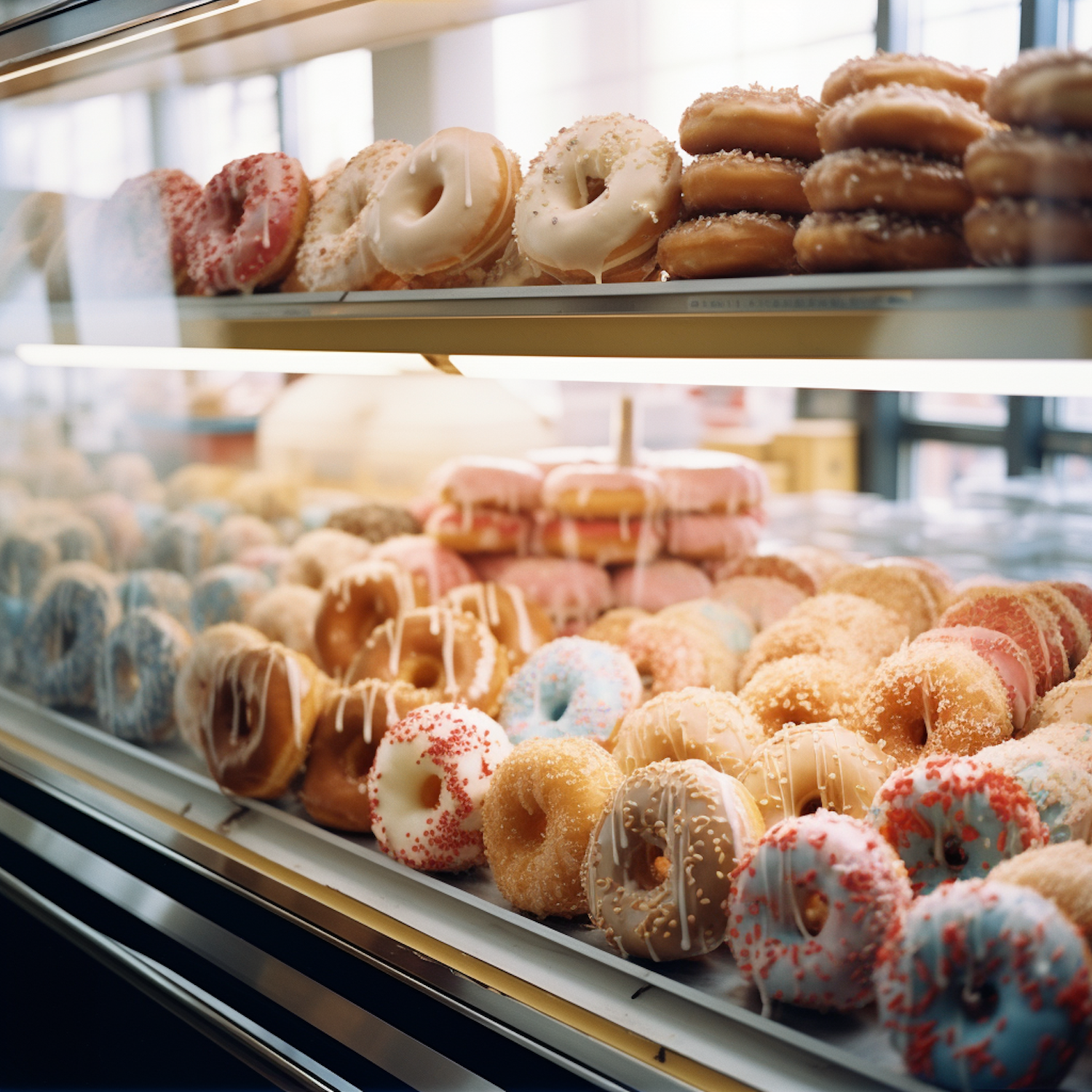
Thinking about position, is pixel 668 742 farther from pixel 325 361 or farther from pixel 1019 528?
pixel 1019 528

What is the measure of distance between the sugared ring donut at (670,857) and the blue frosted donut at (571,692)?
0.40m

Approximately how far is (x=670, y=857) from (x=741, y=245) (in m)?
0.69

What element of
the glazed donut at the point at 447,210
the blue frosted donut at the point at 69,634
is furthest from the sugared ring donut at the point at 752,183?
the blue frosted donut at the point at 69,634

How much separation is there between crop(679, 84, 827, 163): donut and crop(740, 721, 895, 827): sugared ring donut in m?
0.70

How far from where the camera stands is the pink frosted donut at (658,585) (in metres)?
2.30

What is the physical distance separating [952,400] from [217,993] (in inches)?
256

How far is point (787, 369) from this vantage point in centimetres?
117

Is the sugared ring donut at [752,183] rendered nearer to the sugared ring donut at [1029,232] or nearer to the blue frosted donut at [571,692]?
the sugared ring donut at [1029,232]

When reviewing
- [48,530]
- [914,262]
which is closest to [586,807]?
[914,262]

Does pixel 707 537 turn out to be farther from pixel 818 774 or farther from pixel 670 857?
pixel 670 857

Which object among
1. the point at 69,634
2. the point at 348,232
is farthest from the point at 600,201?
the point at 69,634

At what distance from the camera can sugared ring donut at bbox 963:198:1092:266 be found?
871 millimetres

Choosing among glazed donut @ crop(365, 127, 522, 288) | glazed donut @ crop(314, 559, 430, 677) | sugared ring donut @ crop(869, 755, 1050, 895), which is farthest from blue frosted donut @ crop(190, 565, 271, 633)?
sugared ring donut @ crop(869, 755, 1050, 895)

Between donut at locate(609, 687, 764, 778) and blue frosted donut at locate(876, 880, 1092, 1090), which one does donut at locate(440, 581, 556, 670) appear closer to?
donut at locate(609, 687, 764, 778)
